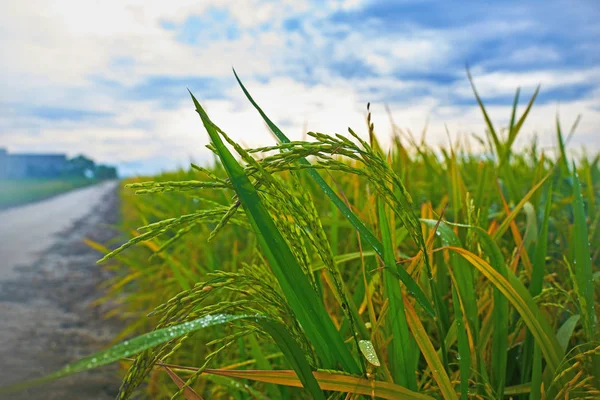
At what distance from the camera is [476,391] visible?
0.96 metres

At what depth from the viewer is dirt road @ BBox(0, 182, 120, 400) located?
2311mm

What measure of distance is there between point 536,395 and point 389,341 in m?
0.29

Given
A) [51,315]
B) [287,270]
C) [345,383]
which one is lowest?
[51,315]

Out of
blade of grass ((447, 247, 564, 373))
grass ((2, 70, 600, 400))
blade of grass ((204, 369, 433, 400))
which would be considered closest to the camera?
grass ((2, 70, 600, 400))

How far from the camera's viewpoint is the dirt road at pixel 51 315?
91.0 inches

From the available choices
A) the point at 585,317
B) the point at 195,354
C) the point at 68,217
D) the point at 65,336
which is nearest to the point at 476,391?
the point at 585,317

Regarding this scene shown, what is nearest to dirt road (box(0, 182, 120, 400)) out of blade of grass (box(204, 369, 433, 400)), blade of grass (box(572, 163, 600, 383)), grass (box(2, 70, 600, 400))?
grass (box(2, 70, 600, 400))

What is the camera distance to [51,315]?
362 centimetres

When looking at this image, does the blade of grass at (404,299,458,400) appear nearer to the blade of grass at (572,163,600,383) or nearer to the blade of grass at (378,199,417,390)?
the blade of grass at (378,199,417,390)

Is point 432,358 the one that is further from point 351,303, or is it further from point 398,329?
point 351,303

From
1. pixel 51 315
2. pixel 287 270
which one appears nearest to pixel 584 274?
pixel 287 270

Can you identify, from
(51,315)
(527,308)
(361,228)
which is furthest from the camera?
(51,315)

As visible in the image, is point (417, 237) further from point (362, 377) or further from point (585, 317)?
point (585, 317)

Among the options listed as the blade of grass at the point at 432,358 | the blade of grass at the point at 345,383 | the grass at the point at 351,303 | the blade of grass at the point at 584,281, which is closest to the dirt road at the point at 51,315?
the grass at the point at 351,303
